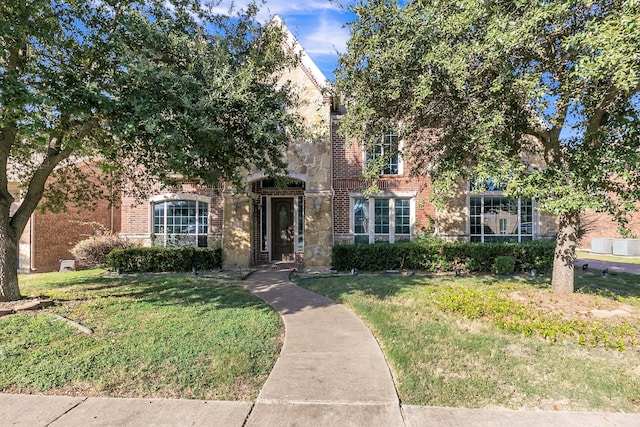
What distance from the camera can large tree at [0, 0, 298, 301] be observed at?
18.2 ft

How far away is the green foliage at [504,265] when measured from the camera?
11133 mm

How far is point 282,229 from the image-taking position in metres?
13.8

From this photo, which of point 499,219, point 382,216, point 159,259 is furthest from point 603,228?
point 159,259

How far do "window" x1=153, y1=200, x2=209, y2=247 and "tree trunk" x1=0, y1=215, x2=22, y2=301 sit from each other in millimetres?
6395

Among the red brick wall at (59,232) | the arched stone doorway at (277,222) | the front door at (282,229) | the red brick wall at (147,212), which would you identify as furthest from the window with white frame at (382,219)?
the red brick wall at (59,232)

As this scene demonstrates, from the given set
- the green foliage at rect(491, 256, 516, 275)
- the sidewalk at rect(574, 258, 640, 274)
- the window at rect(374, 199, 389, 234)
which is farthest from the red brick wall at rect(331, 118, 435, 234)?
the sidewalk at rect(574, 258, 640, 274)

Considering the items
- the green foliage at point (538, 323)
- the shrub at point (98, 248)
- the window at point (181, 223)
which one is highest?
the window at point (181, 223)

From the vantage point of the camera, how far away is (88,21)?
6.55 metres

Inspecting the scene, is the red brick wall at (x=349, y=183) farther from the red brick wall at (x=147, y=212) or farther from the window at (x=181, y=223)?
the window at (x=181, y=223)

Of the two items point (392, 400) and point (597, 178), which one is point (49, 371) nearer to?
point (392, 400)

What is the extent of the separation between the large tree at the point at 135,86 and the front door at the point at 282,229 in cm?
607

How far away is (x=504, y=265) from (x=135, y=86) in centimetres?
1133

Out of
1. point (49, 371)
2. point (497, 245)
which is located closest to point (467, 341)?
point (49, 371)

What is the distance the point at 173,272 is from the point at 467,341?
10.1 m
